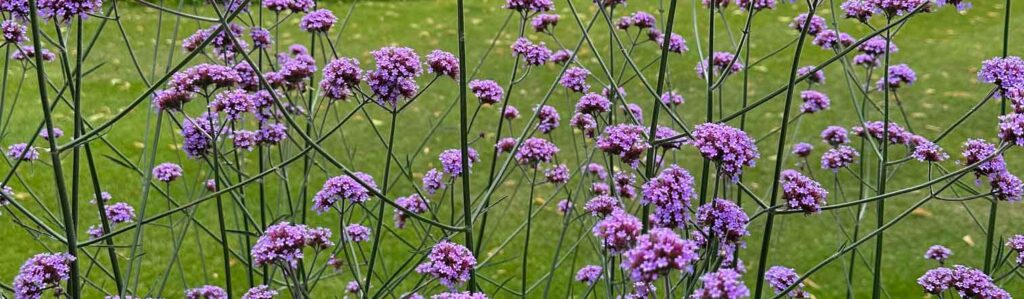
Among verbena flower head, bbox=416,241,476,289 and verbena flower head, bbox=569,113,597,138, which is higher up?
verbena flower head, bbox=569,113,597,138

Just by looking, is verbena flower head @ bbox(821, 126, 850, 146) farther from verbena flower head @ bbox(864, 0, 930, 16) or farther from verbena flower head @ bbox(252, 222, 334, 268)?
verbena flower head @ bbox(252, 222, 334, 268)

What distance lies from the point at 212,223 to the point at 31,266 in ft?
7.47

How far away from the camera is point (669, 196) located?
1262 millimetres

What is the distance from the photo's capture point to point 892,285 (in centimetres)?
329

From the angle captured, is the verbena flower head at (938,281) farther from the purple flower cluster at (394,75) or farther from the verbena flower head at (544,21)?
the verbena flower head at (544,21)

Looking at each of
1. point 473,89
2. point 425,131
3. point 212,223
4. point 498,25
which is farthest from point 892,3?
point 498,25

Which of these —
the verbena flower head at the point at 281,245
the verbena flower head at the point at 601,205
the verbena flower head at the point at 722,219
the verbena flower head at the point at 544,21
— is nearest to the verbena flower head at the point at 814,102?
the verbena flower head at the point at 544,21

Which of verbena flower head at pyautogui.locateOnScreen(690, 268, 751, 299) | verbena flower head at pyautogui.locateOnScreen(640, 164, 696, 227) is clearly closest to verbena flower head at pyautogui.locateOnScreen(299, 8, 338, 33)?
verbena flower head at pyautogui.locateOnScreen(640, 164, 696, 227)

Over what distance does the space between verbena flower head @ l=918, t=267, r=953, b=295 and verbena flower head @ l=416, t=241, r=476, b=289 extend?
0.88m

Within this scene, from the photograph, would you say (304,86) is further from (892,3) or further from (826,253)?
(826,253)

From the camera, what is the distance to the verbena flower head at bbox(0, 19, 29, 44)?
1571 mm

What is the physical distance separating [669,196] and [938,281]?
686mm

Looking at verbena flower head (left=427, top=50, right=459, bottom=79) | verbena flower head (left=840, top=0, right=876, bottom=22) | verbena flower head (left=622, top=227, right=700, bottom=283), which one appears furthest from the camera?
verbena flower head (left=840, top=0, right=876, bottom=22)

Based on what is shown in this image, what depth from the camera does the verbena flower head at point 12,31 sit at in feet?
5.16
